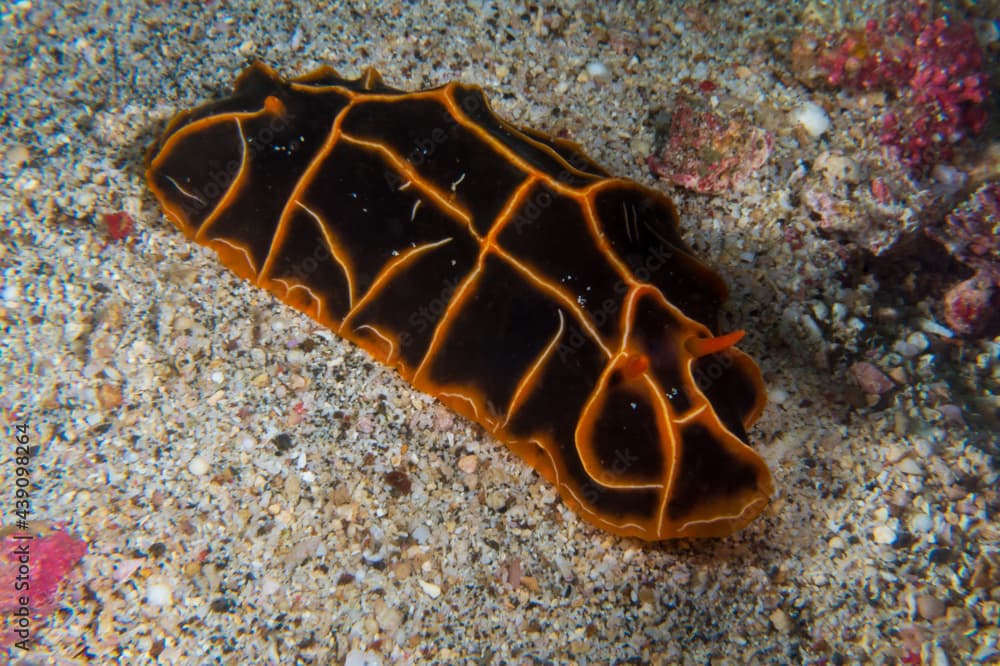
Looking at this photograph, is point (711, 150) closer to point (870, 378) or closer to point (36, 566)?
point (870, 378)

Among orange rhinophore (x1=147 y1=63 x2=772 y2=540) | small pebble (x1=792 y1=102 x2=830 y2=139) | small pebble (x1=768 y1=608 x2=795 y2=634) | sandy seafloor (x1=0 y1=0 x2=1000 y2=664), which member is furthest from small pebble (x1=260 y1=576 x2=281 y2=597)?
small pebble (x1=792 y1=102 x2=830 y2=139)

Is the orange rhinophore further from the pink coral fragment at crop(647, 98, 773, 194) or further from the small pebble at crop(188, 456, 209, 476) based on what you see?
the small pebble at crop(188, 456, 209, 476)

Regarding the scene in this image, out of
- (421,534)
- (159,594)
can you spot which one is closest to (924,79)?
(421,534)

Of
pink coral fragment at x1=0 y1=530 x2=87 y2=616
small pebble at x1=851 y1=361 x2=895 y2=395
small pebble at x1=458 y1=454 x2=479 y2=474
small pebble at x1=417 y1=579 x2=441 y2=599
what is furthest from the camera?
small pebble at x1=851 y1=361 x2=895 y2=395

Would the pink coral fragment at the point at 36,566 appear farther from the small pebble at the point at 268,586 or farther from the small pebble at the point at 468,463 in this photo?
the small pebble at the point at 468,463

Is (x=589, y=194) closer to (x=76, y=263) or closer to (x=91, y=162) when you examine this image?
(x=76, y=263)

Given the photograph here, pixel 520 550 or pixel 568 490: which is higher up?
pixel 568 490

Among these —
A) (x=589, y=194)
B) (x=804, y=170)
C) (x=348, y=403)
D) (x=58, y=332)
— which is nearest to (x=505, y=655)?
(x=348, y=403)
